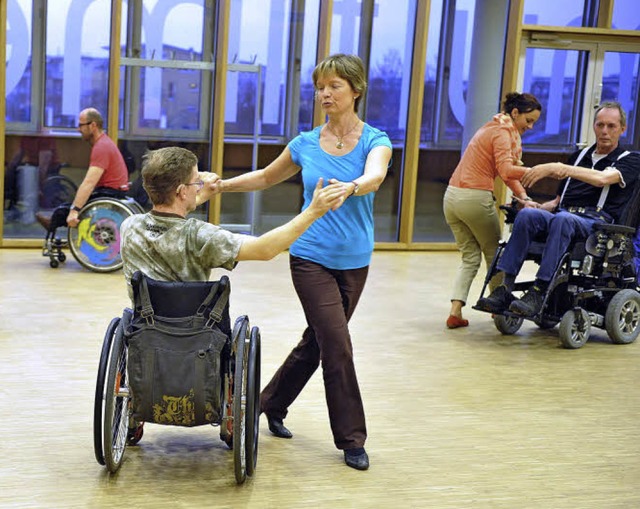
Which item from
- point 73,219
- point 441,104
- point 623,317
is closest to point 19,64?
point 73,219

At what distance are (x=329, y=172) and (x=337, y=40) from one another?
6.53 m

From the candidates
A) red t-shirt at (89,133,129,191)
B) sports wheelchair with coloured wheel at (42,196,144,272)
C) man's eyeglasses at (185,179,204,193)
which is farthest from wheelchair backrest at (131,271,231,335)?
red t-shirt at (89,133,129,191)

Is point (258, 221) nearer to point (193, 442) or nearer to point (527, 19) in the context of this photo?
point (527, 19)

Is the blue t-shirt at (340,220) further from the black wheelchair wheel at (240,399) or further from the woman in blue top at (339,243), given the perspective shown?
the black wheelchair wheel at (240,399)

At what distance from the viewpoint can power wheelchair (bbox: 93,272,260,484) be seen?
10.6 ft

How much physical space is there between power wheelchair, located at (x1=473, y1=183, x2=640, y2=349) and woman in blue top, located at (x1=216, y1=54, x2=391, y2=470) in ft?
7.75

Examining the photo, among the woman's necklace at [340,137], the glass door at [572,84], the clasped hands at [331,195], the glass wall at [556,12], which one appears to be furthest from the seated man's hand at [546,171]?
the glass wall at [556,12]

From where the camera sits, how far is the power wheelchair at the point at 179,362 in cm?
323

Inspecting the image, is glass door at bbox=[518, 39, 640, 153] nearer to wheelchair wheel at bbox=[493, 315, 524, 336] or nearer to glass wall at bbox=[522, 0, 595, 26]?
glass wall at bbox=[522, 0, 595, 26]

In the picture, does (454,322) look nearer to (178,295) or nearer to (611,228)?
(611,228)

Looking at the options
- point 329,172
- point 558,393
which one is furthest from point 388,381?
point 329,172

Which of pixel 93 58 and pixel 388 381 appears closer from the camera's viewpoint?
pixel 388 381

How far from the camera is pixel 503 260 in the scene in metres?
6.04

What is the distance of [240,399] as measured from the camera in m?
3.29
